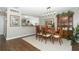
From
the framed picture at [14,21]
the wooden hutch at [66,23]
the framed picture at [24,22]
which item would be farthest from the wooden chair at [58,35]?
the framed picture at [14,21]

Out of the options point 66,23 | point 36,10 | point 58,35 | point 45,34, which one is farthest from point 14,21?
point 66,23

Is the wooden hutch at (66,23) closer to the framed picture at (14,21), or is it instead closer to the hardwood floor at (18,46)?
the hardwood floor at (18,46)

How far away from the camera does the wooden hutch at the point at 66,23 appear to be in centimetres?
206

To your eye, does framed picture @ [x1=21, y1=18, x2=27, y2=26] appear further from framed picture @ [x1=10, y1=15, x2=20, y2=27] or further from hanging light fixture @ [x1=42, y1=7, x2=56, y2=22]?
hanging light fixture @ [x1=42, y1=7, x2=56, y2=22]

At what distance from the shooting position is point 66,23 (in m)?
A: 2.11

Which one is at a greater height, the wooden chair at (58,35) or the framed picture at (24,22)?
the framed picture at (24,22)

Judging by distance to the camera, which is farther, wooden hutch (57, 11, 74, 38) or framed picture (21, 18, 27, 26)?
framed picture (21, 18, 27, 26)

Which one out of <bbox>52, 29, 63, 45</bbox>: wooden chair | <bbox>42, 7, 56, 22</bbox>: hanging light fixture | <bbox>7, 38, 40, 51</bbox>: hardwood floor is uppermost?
<bbox>42, 7, 56, 22</bbox>: hanging light fixture

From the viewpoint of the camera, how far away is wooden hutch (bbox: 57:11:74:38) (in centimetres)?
206

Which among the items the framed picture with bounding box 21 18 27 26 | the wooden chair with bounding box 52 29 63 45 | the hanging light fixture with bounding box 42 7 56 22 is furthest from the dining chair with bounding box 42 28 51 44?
the framed picture with bounding box 21 18 27 26

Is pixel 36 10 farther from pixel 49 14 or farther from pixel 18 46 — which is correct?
pixel 18 46
